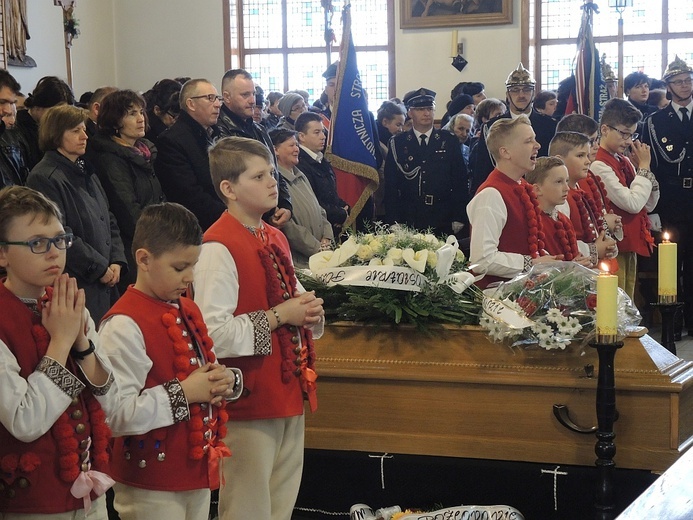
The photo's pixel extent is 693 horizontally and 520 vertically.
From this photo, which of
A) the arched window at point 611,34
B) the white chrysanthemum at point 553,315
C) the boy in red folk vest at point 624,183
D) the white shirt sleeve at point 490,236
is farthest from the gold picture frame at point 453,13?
the white chrysanthemum at point 553,315

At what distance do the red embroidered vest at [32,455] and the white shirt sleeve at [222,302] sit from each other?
27.1 inches

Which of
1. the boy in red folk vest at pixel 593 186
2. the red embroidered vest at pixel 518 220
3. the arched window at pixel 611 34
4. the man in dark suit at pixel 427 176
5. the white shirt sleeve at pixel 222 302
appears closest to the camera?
the white shirt sleeve at pixel 222 302

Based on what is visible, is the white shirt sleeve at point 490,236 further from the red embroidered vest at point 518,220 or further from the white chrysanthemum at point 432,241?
the white chrysanthemum at point 432,241

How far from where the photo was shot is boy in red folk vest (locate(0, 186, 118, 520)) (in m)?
2.24

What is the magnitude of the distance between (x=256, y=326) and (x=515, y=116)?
5.44 metres

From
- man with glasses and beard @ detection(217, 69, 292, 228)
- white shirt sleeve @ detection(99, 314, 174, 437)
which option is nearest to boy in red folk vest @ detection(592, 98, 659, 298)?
man with glasses and beard @ detection(217, 69, 292, 228)

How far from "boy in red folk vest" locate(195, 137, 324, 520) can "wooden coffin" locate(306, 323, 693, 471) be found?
0.62 metres

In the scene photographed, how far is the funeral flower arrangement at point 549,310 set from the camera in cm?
354

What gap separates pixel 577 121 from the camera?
614 cm

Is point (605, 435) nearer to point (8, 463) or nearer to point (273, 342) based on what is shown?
point (273, 342)

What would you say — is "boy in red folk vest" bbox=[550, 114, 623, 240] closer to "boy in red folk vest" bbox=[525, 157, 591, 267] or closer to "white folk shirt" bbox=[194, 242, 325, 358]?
"boy in red folk vest" bbox=[525, 157, 591, 267]

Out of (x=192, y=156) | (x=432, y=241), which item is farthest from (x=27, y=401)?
(x=192, y=156)

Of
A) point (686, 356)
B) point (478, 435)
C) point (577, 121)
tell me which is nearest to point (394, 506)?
point (478, 435)

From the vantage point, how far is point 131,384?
8.28 ft
